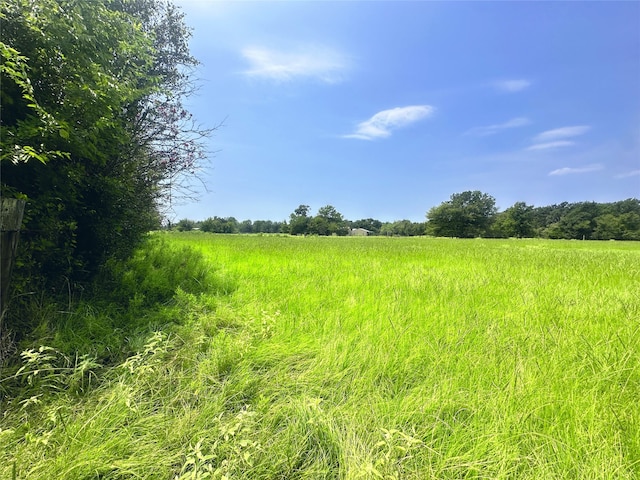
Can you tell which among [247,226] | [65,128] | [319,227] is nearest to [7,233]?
[65,128]

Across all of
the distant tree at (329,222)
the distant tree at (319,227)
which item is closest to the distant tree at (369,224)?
the distant tree at (329,222)

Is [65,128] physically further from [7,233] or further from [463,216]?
[463,216]

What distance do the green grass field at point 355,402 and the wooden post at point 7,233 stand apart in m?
0.80

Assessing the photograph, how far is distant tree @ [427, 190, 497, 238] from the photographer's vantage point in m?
66.1

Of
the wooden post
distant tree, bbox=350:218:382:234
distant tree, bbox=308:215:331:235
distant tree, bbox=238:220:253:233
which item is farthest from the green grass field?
distant tree, bbox=350:218:382:234

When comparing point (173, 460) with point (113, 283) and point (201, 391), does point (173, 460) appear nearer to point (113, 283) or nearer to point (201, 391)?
point (201, 391)

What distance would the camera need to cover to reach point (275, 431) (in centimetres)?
158

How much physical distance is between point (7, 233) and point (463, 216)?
75133 mm

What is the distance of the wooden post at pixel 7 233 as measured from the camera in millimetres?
1777

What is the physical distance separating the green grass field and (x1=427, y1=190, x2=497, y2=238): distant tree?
70.6 meters

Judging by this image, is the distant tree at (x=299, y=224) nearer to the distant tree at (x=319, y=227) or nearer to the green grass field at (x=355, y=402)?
the distant tree at (x=319, y=227)

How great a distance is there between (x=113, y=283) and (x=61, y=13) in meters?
3.00

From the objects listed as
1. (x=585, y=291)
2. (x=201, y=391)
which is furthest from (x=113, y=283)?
(x=585, y=291)

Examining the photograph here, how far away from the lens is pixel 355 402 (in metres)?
1.79
